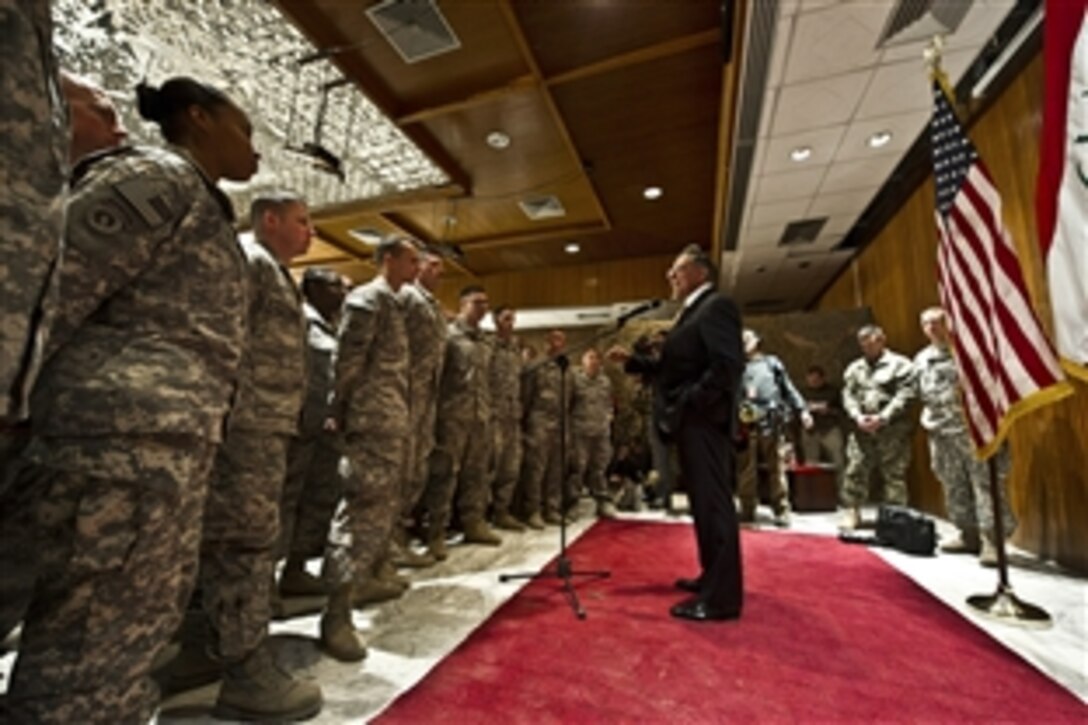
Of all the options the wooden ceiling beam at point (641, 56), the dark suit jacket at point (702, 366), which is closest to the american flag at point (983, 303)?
the dark suit jacket at point (702, 366)

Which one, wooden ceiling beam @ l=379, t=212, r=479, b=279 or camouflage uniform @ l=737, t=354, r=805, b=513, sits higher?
wooden ceiling beam @ l=379, t=212, r=479, b=279

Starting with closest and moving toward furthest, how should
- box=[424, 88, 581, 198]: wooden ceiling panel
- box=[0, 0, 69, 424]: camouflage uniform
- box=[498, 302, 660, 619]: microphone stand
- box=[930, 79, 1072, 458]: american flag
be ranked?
1. box=[0, 0, 69, 424]: camouflage uniform
2. box=[930, 79, 1072, 458]: american flag
3. box=[498, 302, 660, 619]: microphone stand
4. box=[424, 88, 581, 198]: wooden ceiling panel

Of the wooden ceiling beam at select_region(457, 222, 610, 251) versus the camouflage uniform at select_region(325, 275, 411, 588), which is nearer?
the camouflage uniform at select_region(325, 275, 411, 588)

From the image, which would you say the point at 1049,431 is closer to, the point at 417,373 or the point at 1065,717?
the point at 1065,717

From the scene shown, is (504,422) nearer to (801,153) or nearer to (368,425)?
(368,425)

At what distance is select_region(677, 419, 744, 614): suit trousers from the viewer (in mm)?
1922

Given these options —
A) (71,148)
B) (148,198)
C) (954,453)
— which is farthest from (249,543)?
(954,453)

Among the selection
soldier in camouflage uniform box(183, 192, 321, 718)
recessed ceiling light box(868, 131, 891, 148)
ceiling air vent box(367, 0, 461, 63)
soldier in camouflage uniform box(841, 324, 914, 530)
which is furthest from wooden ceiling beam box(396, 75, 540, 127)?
soldier in camouflage uniform box(841, 324, 914, 530)

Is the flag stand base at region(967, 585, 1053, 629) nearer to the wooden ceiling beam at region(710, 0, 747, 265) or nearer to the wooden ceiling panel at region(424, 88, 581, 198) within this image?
the wooden ceiling beam at region(710, 0, 747, 265)

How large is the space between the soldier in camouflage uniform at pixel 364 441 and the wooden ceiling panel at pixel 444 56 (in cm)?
221

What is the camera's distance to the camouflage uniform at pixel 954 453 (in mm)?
2826

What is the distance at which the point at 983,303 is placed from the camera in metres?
2.10

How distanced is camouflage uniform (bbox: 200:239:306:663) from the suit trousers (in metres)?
1.53

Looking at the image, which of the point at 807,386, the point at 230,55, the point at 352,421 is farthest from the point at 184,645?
the point at 807,386
